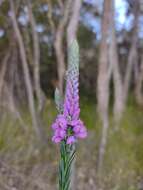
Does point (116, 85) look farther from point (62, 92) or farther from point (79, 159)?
point (79, 159)

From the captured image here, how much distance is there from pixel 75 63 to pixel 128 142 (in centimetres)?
394

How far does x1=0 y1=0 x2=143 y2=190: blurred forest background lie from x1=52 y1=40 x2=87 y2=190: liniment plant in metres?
3.06

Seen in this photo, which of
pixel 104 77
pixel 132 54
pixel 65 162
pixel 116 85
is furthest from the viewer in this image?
pixel 132 54

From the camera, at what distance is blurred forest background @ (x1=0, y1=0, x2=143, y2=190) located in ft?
19.9

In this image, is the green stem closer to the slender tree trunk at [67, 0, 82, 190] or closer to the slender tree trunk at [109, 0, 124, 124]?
the slender tree trunk at [67, 0, 82, 190]

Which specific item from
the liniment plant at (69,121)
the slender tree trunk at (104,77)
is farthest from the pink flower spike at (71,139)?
the slender tree trunk at (104,77)

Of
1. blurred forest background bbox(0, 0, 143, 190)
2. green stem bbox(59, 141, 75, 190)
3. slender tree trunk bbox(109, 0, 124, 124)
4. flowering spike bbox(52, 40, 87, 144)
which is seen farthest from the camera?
slender tree trunk bbox(109, 0, 124, 124)

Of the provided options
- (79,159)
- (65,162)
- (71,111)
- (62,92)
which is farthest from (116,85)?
(71,111)

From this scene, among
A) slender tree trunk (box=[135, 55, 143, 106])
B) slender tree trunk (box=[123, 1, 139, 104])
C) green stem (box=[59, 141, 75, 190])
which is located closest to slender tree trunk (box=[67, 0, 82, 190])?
slender tree trunk (box=[123, 1, 139, 104])

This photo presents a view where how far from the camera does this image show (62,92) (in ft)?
21.2

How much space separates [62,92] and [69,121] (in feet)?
12.5

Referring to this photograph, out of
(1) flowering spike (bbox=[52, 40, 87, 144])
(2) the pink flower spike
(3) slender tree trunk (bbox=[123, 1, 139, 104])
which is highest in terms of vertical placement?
(1) flowering spike (bbox=[52, 40, 87, 144])

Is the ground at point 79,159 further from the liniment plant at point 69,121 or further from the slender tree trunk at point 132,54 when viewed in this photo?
the liniment plant at point 69,121

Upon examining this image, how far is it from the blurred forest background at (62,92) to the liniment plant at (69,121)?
10.0 ft
